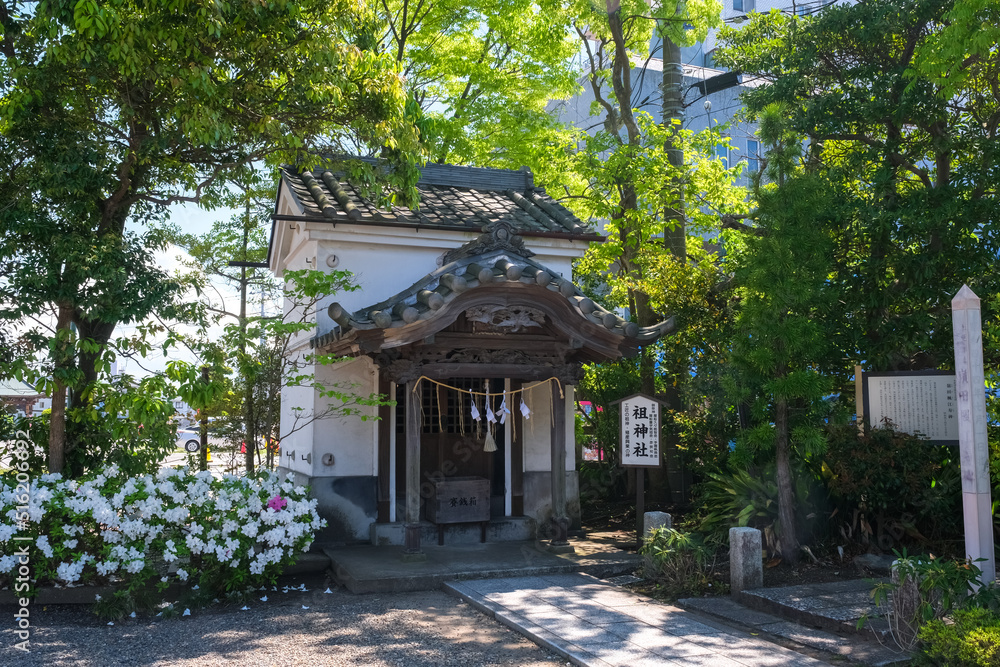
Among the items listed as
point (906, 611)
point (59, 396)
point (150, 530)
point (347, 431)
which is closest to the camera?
point (906, 611)

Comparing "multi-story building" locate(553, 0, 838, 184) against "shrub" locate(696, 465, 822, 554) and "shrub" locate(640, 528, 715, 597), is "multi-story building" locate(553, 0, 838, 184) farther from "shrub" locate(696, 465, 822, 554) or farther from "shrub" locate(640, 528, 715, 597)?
"shrub" locate(640, 528, 715, 597)

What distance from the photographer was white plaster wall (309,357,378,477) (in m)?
11.8

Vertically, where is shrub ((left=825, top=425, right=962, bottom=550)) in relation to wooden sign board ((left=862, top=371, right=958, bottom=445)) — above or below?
below

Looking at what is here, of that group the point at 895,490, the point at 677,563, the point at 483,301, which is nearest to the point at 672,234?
the point at 483,301

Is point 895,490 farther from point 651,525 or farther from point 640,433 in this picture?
point 640,433

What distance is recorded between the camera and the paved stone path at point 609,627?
6.78 meters

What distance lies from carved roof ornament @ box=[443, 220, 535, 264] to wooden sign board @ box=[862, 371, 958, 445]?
201 inches

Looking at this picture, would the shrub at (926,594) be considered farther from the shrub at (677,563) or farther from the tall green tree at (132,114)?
the tall green tree at (132,114)

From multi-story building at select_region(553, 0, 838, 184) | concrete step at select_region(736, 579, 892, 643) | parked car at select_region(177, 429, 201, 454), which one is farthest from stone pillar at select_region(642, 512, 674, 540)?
multi-story building at select_region(553, 0, 838, 184)

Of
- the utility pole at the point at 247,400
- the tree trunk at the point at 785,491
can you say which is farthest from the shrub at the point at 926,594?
the utility pole at the point at 247,400

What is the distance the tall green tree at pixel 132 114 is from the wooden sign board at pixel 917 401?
6.86 m

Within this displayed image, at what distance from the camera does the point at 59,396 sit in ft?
30.3

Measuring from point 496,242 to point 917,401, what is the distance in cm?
601

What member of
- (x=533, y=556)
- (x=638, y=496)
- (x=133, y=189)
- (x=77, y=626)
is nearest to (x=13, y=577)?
(x=77, y=626)
